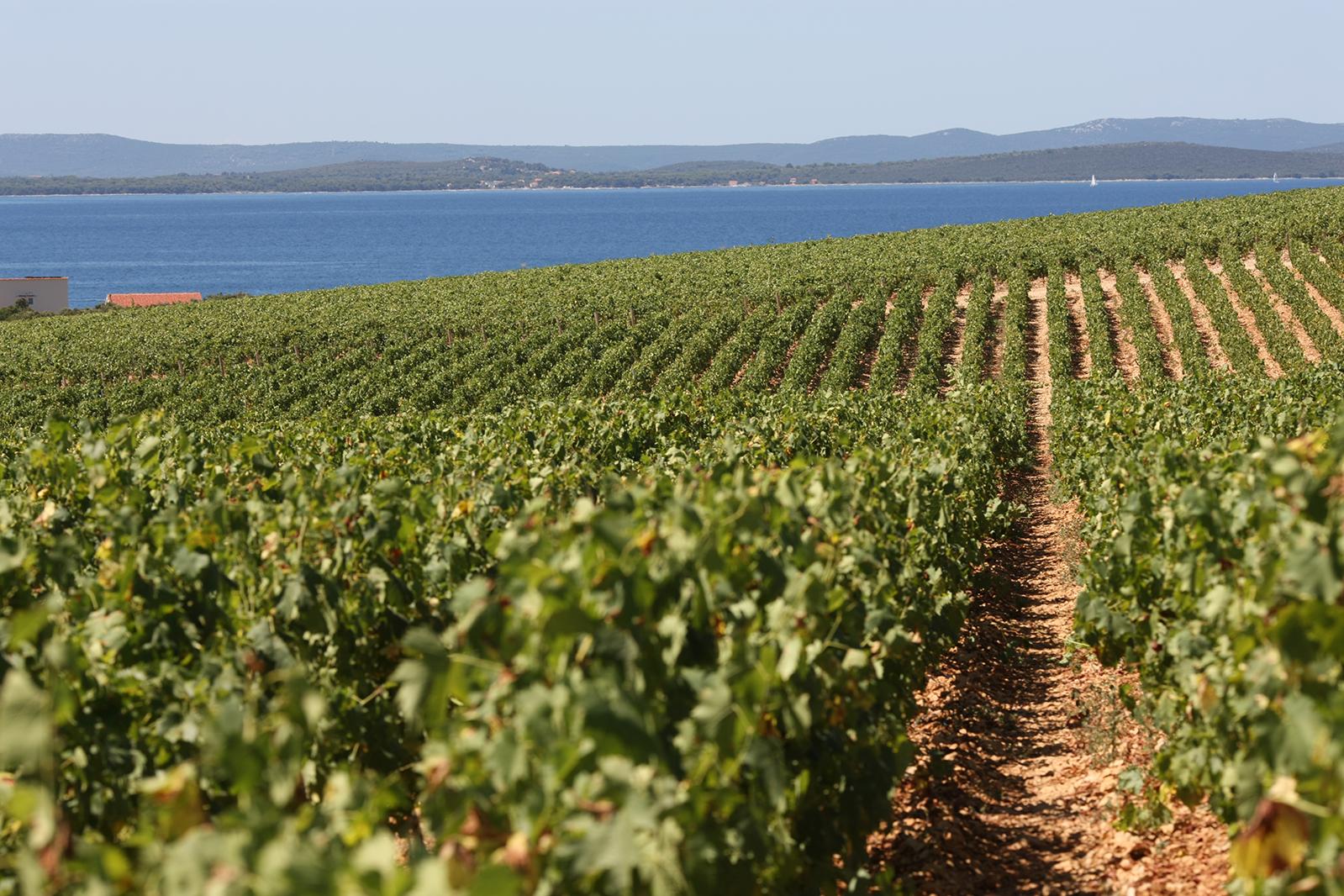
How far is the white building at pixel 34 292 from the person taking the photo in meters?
81.6

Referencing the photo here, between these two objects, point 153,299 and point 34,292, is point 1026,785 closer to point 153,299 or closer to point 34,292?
point 153,299

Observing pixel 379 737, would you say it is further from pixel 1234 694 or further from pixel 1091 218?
pixel 1091 218

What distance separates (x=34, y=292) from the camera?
81688 mm

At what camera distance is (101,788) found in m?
4.95

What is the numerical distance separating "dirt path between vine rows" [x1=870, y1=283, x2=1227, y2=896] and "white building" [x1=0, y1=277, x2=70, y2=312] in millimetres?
A: 82700

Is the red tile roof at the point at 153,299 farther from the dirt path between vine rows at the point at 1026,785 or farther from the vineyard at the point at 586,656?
the dirt path between vine rows at the point at 1026,785

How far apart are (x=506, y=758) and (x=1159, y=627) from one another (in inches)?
191

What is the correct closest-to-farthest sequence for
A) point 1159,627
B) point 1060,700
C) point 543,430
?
point 1159,627 < point 1060,700 < point 543,430

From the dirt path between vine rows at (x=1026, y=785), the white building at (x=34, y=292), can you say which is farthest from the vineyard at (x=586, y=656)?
the white building at (x=34, y=292)

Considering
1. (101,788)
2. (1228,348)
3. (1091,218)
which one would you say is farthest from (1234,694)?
(1091,218)

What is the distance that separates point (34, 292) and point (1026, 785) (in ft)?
284

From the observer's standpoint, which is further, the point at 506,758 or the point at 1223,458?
the point at 1223,458

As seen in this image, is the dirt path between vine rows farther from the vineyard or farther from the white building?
the white building

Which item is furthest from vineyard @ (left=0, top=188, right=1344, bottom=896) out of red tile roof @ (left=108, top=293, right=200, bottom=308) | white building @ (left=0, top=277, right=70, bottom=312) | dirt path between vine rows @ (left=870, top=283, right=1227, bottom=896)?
white building @ (left=0, top=277, right=70, bottom=312)
